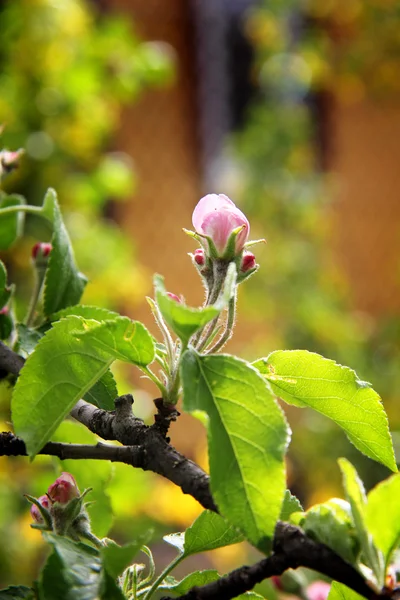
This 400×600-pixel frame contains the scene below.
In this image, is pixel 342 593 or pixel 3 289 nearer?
pixel 342 593

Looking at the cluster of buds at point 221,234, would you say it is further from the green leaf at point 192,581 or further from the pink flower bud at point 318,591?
the pink flower bud at point 318,591

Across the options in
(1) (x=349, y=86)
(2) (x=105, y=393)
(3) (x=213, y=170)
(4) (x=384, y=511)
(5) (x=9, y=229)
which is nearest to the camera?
(4) (x=384, y=511)

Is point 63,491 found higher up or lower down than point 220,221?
lower down

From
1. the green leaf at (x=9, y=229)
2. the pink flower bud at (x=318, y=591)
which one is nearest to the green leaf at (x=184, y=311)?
the green leaf at (x=9, y=229)

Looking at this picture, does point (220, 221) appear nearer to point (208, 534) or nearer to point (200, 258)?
point (200, 258)

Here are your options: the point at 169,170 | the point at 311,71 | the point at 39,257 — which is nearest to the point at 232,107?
the point at 169,170

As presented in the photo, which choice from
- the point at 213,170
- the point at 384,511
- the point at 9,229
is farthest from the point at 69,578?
the point at 213,170

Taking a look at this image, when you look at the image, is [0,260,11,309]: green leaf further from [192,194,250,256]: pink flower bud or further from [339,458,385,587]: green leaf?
[339,458,385,587]: green leaf
